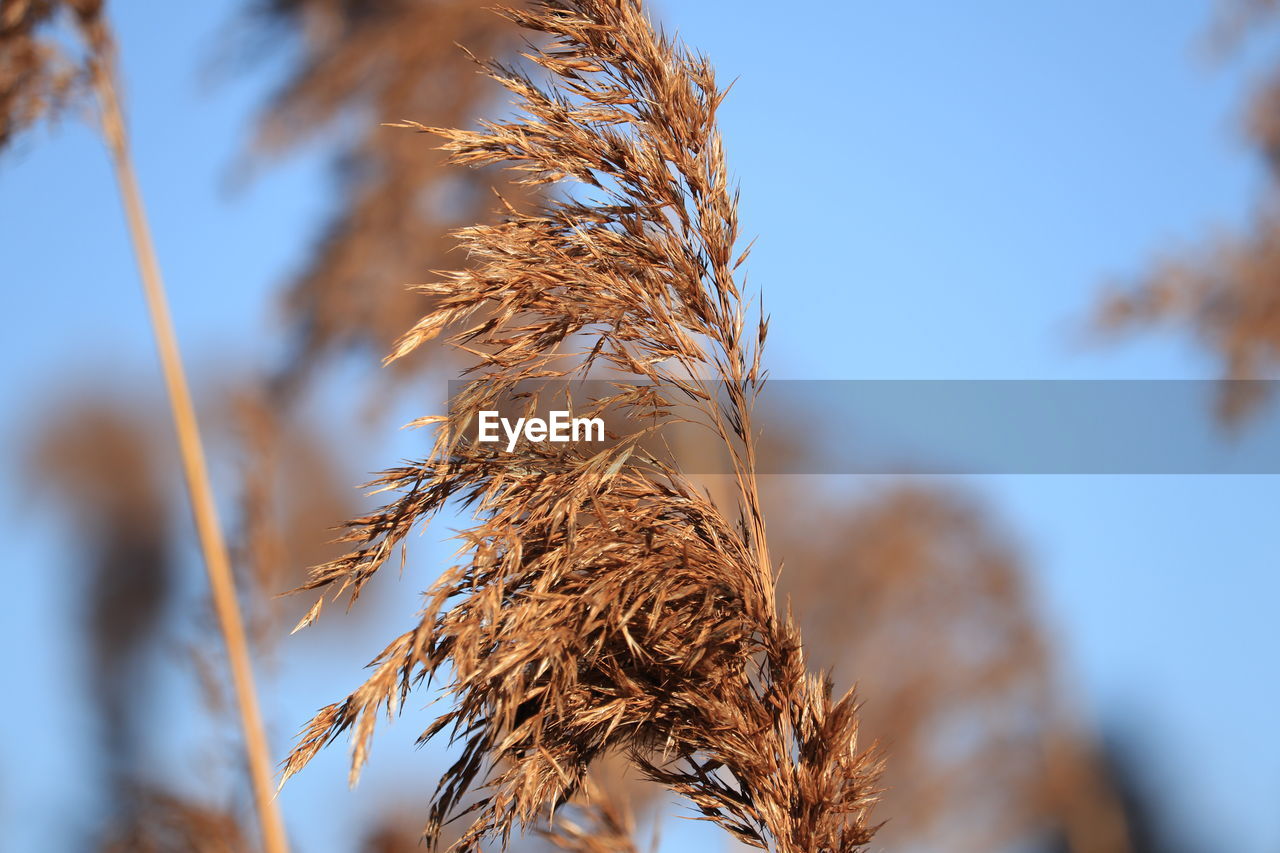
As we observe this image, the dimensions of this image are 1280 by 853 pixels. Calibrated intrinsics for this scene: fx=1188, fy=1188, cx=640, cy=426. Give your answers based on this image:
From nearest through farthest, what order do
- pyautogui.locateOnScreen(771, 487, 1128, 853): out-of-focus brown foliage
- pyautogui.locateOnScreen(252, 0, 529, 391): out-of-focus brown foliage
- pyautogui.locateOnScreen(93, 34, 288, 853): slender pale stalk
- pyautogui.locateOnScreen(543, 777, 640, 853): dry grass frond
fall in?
1. pyautogui.locateOnScreen(543, 777, 640, 853): dry grass frond
2. pyautogui.locateOnScreen(93, 34, 288, 853): slender pale stalk
3. pyautogui.locateOnScreen(252, 0, 529, 391): out-of-focus brown foliage
4. pyautogui.locateOnScreen(771, 487, 1128, 853): out-of-focus brown foliage

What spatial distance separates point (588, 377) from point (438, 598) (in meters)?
0.76

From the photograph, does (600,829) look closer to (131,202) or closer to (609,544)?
(609,544)

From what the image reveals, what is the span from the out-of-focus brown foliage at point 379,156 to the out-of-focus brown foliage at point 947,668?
3.86 metres

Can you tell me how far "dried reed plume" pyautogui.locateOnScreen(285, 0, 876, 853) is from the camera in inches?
97.0

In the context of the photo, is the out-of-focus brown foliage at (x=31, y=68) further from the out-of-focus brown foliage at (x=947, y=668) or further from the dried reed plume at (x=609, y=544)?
the out-of-focus brown foliage at (x=947, y=668)

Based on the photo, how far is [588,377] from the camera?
292cm

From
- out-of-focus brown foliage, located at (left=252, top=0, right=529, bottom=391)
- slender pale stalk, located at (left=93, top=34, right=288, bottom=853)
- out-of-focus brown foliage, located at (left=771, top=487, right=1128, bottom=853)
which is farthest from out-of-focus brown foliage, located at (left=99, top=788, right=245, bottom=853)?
out-of-focus brown foliage, located at (left=771, top=487, right=1128, bottom=853)

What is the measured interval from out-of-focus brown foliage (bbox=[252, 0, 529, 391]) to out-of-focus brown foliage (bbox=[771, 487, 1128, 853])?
12.7ft

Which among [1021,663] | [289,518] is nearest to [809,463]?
[1021,663]

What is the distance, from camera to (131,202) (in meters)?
4.68

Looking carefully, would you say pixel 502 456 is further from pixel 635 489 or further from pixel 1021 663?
pixel 1021 663

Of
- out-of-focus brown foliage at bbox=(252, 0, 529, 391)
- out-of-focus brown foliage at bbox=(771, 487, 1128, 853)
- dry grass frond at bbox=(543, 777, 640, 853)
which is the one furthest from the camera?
out-of-focus brown foliage at bbox=(771, 487, 1128, 853)

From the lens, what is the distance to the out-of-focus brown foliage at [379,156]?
8.48 metres

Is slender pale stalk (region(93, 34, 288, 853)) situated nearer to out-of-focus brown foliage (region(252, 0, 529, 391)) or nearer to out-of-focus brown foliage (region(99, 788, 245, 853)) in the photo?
out-of-focus brown foliage (region(99, 788, 245, 853))
